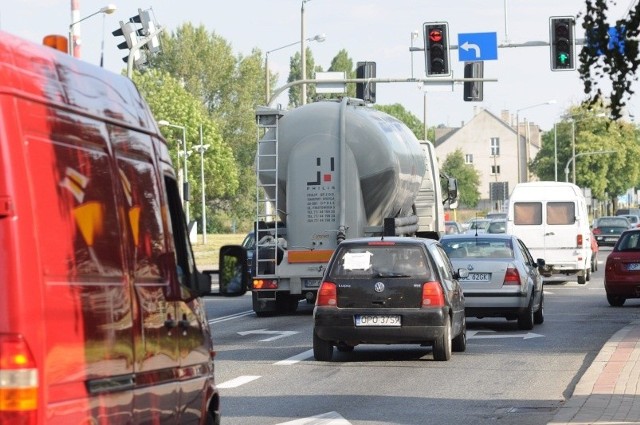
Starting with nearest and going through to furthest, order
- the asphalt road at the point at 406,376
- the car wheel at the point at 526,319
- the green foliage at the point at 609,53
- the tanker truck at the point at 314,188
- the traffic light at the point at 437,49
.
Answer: the green foliage at the point at 609,53 < the asphalt road at the point at 406,376 < the car wheel at the point at 526,319 < the tanker truck at the point at 314,188 < the traffic light at the point at 437,49

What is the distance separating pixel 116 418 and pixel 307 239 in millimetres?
21758

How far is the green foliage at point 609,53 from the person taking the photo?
8.95 meters

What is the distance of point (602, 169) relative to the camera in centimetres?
11825

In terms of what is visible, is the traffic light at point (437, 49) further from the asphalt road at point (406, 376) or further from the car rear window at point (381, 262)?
the car rear window at point (381, 262)

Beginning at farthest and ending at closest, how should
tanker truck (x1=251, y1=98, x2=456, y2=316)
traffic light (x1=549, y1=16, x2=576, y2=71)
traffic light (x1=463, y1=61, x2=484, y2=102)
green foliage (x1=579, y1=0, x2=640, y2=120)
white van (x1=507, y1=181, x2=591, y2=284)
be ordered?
white van (x1=507, y1=181, x2=591, y2=284) < traffic light (x1=463, y1=61, x2=484, y2=102) < traffic light (x1=549, y1=16, x2=576, y2=71) < tanker truck (x1=251, y1=98, x2=456, y2=316) < green foliage (x1=579, y1=0, x2=640, y2=120)

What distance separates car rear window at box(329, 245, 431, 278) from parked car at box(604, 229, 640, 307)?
1266 cm

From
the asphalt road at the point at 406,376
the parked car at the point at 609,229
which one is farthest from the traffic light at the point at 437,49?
the parked car at the point at 609,229

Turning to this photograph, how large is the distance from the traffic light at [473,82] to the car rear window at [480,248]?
43.5 feet

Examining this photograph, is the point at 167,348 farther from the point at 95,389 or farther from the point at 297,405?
the point at 297,405

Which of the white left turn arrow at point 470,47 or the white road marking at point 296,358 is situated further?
the white left turn arrow at point 470,47

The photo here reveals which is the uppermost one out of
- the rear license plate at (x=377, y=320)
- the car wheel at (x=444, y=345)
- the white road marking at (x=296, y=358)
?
the rear license plate at (x=377, y=320)

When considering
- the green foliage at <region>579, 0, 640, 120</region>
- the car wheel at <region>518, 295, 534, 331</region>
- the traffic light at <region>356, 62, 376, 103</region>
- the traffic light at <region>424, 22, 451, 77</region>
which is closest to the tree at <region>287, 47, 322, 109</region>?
the traffic light at <region>356, 62, 376, 103</region>

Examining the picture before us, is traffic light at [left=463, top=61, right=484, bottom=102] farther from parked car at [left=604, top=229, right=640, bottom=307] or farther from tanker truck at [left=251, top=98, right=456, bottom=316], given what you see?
tanker truck at [left=251, top=98, right=456, bottom=316]

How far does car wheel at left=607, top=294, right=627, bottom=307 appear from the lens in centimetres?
3027
